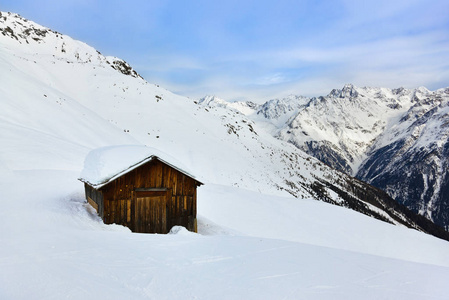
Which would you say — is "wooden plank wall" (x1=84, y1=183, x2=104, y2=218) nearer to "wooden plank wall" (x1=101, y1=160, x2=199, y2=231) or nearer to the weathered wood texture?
the weathered wood texture

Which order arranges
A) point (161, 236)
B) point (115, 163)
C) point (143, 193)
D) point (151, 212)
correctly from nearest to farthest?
point (161, 236)
point (115, 163)
point (143, 193)
point (151, 212)

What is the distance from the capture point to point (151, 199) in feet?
50.3

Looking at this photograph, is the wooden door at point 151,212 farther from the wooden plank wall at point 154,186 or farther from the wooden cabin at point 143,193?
the wooden plank wall at point 154,186

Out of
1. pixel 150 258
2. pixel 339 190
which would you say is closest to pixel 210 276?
pixel 150 258

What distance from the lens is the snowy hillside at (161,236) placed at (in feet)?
22.4

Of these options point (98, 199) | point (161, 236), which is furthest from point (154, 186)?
point (161, 236)

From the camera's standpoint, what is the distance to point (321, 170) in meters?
112

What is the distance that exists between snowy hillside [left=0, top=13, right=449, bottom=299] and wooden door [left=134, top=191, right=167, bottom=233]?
1.60 meters

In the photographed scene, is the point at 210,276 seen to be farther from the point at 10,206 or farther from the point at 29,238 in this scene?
the point at 10,206

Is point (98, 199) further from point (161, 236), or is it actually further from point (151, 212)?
point (161, 236)

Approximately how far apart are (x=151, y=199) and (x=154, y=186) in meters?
0.71

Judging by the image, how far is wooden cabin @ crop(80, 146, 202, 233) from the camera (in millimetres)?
14102

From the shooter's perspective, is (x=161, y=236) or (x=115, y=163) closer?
(x=161, y=236)

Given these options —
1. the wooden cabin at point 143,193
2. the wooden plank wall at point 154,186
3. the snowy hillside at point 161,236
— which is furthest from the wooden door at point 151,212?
the snowy hillside at point 161,236
